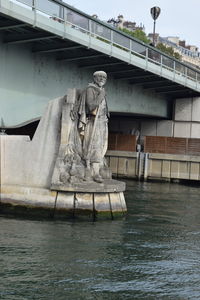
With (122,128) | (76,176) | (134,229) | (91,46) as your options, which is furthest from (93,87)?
(122,128)

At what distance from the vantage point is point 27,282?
11477mm

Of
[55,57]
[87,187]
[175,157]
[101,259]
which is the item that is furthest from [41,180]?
[175,157]

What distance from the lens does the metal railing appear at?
23.3 meters

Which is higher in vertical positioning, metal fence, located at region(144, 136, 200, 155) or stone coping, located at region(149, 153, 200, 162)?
metal fence, located at region(144, 136, 200, 155)

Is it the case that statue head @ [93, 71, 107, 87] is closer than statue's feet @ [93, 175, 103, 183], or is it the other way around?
statue's feet @ [93, 175, 103, 183]

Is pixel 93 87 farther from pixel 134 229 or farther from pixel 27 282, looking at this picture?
pixel 27 282

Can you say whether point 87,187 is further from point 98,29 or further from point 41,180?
point 98,29

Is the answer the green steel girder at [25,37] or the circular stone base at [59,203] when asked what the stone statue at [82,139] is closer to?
the circular stone base at [59,203]

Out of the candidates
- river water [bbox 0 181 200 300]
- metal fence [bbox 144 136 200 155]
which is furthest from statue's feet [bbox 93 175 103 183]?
metal fence [bbox 144 136 200 155]

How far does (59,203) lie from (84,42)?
372 inches

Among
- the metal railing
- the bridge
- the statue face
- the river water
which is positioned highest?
the metal railing

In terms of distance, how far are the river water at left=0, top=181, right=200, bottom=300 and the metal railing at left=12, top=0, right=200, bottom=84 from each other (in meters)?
9.03

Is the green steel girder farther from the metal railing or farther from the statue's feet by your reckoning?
the statue's feet

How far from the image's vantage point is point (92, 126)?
19828 mm
